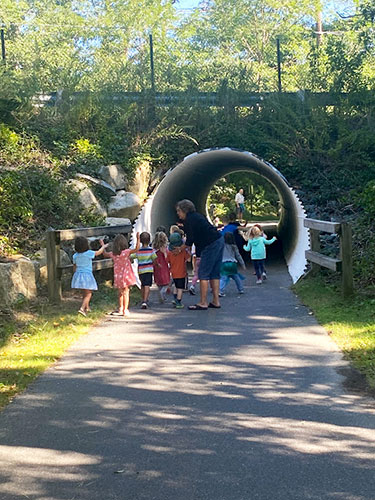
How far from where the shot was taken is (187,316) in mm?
9938

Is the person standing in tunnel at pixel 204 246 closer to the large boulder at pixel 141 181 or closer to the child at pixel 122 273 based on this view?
the child at pixel 122 273

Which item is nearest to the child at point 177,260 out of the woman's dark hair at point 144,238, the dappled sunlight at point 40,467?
the woman's dark hair at point 144,238

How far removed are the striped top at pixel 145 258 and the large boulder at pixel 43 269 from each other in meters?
1.24

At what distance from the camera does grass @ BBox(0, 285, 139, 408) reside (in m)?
6.54

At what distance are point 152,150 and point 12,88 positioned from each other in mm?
3646

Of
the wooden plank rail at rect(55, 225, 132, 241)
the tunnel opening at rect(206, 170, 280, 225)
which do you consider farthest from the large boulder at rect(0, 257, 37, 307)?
the tunnel opening at rect(206, 170, 280, 225)

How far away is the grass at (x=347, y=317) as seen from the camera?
691 cm

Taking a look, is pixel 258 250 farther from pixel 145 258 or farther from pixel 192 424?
pixel 192 424

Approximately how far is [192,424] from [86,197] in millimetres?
9953

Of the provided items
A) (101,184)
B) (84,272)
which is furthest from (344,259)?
(101,184)

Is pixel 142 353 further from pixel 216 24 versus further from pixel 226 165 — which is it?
pixel 216 24

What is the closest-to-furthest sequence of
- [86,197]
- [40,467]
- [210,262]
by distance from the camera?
[40,467]
[210,262]
[86,197]

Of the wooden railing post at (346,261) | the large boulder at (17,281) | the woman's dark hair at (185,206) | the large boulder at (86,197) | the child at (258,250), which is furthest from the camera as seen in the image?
the large boulder at (86,197)

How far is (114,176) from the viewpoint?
16.2 m
